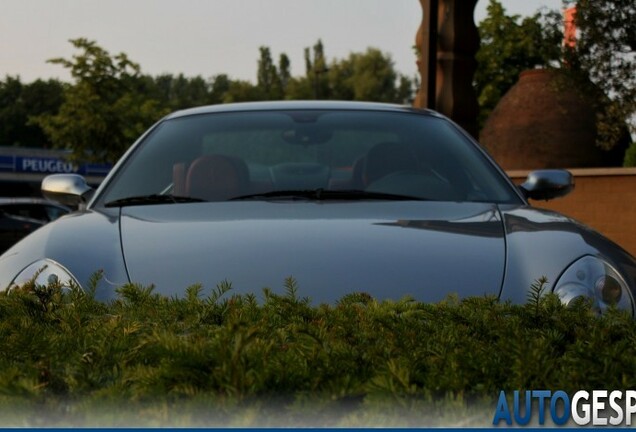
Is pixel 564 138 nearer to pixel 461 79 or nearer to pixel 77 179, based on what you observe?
pixel 461 79

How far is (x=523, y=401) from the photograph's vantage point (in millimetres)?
1723

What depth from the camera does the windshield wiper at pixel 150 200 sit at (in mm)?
4547

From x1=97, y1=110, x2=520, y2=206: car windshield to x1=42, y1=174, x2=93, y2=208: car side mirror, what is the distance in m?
0.28

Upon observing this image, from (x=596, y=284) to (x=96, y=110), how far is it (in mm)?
41495

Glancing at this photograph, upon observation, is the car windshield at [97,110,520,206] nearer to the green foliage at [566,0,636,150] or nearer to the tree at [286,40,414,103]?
the green foliage at [566,0,636,150]

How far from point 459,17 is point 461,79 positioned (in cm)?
85

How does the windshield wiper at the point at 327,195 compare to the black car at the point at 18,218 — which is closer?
the windshield wiper at the point at 327,195

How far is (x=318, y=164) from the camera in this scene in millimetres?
5324

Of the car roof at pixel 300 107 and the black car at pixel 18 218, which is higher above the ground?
the car roof at pixel 300 107

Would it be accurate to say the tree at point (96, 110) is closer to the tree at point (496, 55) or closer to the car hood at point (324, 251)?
the tree at point (496, 55)

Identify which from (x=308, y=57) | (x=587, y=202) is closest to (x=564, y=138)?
(x=587, y=202)

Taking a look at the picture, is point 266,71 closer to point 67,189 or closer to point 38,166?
point 38,166

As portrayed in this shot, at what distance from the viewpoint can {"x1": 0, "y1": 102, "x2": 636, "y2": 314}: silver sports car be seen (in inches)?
137

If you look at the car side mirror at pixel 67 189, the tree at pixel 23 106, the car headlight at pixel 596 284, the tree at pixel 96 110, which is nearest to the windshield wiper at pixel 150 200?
the car side mirror at pixel 67 189
